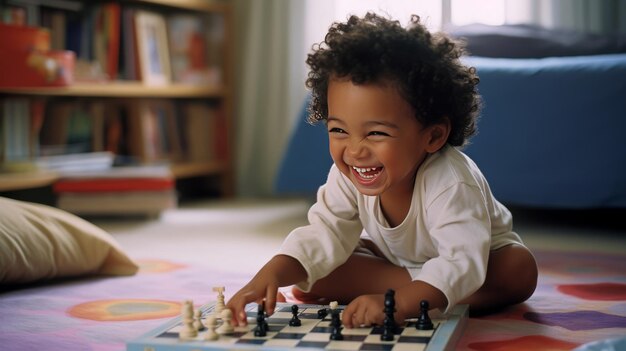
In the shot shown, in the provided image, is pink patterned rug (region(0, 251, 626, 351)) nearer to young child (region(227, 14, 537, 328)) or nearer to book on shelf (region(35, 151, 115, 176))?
young child (region(227, 14, 537, 328))

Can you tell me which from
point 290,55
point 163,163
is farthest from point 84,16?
point 290,55

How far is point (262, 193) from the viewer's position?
3.72 m

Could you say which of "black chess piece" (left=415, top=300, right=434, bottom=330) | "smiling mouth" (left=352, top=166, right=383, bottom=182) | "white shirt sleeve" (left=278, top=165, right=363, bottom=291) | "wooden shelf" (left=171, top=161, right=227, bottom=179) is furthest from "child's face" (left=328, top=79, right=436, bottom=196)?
"wooden shelf" (left=171, top=161, right=227, bottom=179)

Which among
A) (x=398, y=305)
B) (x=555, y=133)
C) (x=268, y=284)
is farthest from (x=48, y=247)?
(x=555, y=133)

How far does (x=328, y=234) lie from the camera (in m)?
1.42

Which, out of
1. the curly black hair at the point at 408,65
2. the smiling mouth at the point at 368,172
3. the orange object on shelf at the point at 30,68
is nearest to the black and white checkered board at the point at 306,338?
the smiling mouth at the point at 368,172

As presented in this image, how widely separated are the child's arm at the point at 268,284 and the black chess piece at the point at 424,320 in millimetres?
222

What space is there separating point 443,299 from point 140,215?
1913mm

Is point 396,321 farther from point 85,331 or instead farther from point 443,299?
point 85,331

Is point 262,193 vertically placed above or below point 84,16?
below

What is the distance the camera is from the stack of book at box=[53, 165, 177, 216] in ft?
9.17

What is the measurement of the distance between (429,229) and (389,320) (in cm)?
30

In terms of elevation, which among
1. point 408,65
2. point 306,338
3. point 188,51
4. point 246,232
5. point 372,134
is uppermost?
point 188,51

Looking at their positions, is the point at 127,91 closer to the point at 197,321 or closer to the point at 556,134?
the point at 556,134
